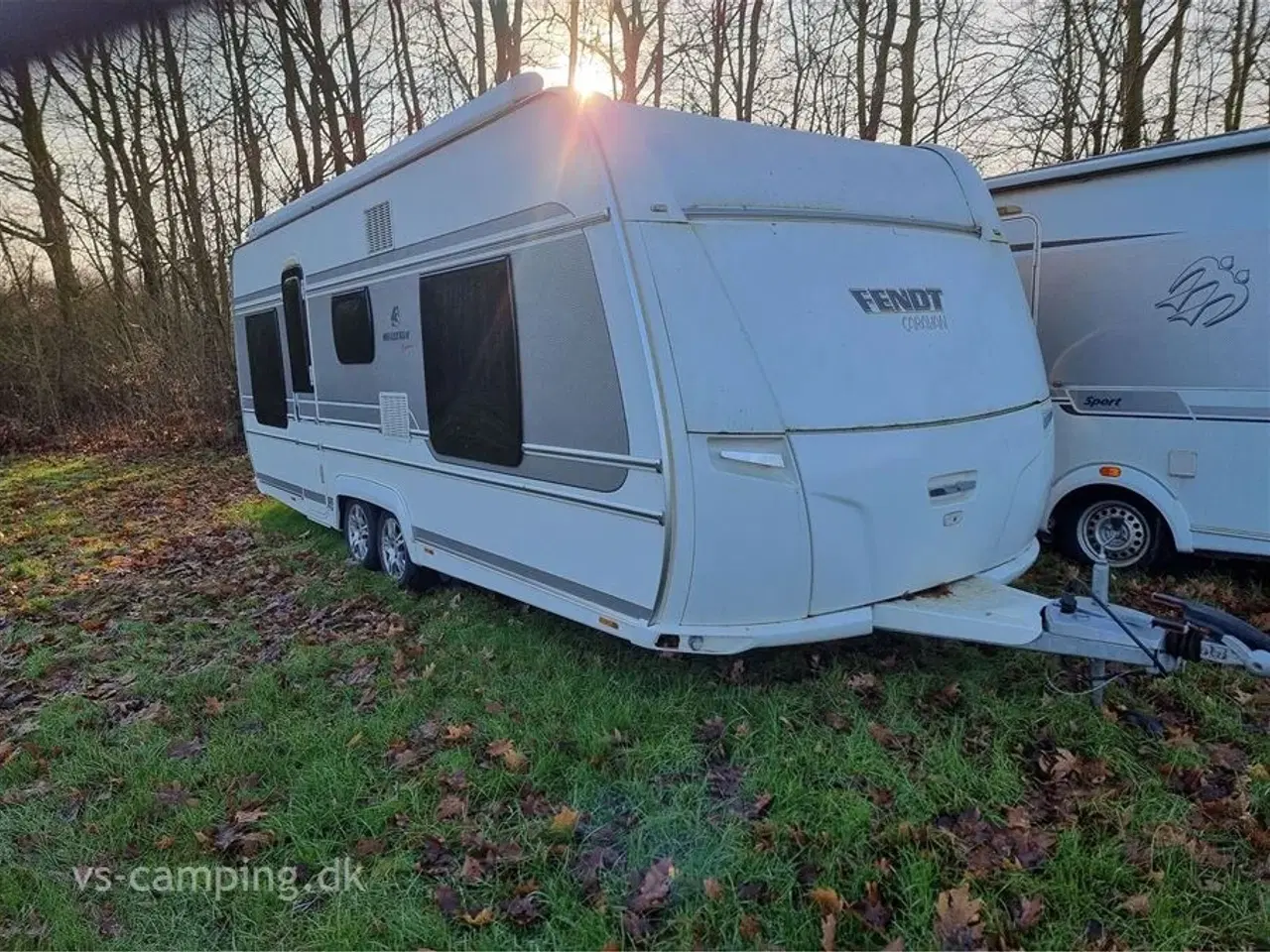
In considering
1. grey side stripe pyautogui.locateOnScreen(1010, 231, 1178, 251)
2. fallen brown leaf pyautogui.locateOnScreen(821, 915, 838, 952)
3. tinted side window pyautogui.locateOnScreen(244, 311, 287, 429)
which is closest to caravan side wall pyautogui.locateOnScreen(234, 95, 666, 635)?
tinted side window pyautogui.locateOnScreen(244, 311, 287, 429)

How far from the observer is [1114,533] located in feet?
19.4

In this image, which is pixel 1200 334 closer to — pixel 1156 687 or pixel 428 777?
pixel 1156 687

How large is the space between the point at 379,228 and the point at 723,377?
310cm

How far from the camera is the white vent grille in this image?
5.43 meters

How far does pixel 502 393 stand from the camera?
452 centimetres

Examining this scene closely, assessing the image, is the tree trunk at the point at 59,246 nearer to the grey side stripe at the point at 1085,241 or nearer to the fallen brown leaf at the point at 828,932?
the grey side stripe at the point at 1085,241

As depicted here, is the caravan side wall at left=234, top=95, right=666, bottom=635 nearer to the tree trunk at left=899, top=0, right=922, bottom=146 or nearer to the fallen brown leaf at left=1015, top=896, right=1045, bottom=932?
the fallen brown leaf at left=1015, top=896, right=1045, bottom=932

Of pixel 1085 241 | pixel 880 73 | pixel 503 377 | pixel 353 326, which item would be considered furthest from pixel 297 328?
pixel 880 73

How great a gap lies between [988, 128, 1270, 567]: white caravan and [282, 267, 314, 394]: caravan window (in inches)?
213

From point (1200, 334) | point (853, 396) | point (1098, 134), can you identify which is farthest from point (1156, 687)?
point (1098, 134)

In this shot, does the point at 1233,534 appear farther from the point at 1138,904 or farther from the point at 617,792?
the point at 617,792

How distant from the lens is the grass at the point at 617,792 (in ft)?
9.33

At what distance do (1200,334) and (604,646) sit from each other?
13.7 ft

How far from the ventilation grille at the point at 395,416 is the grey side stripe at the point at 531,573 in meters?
0.65
